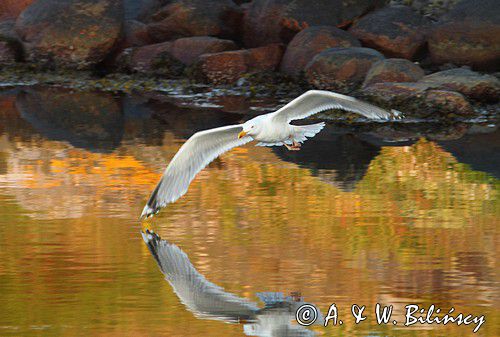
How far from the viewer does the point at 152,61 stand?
2733 cm

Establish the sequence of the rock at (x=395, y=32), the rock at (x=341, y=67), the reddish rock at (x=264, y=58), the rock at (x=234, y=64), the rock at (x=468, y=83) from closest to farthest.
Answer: the rock at (x=468, y=83) → the rock at (x=341, y=67) → the rock at (x=395, y=32) → the rock at (x=234, y=64) → the reddish rock at (x=264, y=58)

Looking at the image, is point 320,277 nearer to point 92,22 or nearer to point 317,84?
point 317,84

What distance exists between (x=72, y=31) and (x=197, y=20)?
3.05m

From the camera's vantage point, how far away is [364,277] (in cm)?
1029

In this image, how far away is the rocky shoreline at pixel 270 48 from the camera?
70.3 ft

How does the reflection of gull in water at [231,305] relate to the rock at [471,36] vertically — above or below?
below

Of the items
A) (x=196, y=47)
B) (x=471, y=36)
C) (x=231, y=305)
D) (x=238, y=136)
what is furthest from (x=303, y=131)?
(x=196, y=47)

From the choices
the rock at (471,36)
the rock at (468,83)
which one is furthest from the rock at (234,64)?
the rock at (468,83)

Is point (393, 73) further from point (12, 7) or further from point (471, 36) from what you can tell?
point (12, 7)

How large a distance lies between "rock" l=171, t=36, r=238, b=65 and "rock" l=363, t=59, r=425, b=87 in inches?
218

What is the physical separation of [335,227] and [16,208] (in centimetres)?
370

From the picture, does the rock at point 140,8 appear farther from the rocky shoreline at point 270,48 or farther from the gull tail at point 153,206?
the gull tail at point 153,206

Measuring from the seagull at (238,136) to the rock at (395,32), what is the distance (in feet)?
42.0

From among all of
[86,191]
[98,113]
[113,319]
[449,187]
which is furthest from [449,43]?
[113,319]
